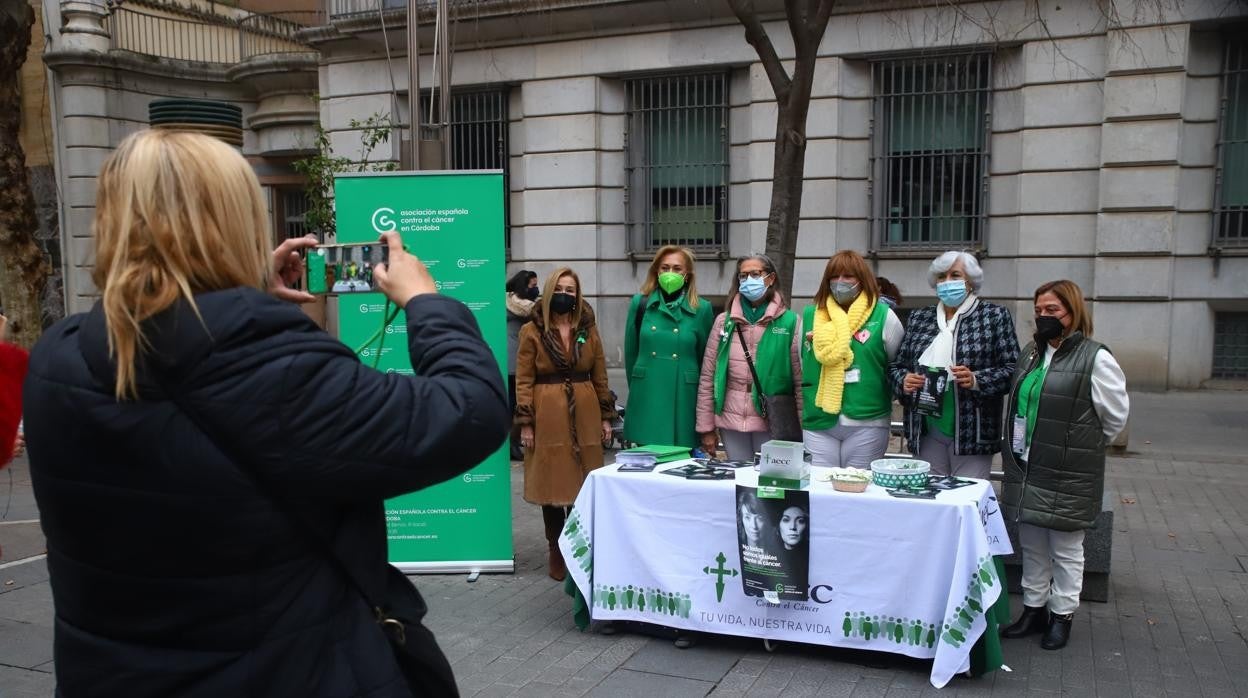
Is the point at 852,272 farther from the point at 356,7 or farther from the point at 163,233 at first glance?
the point at 356,7

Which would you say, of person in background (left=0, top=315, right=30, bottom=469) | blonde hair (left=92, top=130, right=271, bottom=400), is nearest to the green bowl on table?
person in background (left=0, top=315, right=30, bottom=469)

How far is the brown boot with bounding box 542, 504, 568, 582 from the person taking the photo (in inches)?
248

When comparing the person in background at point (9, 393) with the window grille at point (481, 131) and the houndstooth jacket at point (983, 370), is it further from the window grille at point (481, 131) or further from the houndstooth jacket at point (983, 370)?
the window grille at point (481, 131)

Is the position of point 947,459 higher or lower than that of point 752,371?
lower

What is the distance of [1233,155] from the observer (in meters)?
13.1

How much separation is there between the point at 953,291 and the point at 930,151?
9.38 m

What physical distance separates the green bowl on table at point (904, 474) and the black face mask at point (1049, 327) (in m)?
0.95

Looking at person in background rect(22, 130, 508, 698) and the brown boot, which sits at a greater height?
person in background rect(22, 130, 508, 698)

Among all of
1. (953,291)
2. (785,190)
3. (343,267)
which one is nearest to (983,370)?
(953,291)

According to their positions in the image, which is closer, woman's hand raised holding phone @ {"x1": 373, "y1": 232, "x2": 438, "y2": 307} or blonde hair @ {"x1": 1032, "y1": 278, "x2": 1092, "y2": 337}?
woman's hand raised holding phone @ {"x1": 373, "y1": 232, "x2": 438, "y2": 307}

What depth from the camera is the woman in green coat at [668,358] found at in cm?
651

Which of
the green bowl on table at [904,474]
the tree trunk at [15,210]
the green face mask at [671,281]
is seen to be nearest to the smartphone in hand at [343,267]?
the green bowl on table at [904,474]

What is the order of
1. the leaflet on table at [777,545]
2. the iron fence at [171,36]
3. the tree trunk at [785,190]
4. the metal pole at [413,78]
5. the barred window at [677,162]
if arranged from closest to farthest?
the leaflet on table at [777,545], the metal pole at [413,78], the tree trunk at [785,190], the barred window at [677,162], the iron fence at [171,36]

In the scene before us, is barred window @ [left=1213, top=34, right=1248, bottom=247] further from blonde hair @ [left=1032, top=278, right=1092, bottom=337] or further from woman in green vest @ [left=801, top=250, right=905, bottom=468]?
blonde hair @ [left=1032, top=278, right=1092, bottom=337]
